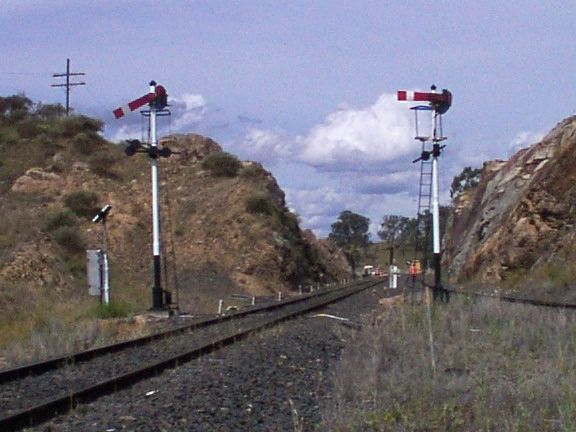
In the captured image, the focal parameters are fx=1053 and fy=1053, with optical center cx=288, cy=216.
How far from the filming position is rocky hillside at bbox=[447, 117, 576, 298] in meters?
35.2

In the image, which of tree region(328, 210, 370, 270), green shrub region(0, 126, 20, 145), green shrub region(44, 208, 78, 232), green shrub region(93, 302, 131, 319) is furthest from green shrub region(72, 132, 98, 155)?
tree region(328, 210, 370, 270)

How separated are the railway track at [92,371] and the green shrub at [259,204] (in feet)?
107

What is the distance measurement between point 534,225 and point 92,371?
28.2 meters

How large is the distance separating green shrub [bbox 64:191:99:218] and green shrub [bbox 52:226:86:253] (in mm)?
6621

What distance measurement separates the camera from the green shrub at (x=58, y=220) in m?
48.9

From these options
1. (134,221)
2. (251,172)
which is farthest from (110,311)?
(251,172)

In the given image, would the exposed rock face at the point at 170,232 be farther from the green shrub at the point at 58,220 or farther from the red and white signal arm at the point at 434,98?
the red and white signal arm at the point at 434,98

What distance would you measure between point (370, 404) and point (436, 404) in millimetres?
811

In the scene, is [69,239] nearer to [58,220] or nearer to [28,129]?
[58,220]

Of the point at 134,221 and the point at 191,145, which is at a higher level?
the point at 191,145

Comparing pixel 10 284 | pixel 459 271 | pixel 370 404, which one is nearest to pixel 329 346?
pixel 370 404

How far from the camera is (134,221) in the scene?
2119 inches

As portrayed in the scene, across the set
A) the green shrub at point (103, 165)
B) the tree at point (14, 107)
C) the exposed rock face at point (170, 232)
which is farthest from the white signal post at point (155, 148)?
the tree at point (14, 107)

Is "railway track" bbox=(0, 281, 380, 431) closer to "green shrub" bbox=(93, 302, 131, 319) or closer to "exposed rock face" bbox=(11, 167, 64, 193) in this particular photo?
"green shrub" bbox=(93, 302, 131, 319)
